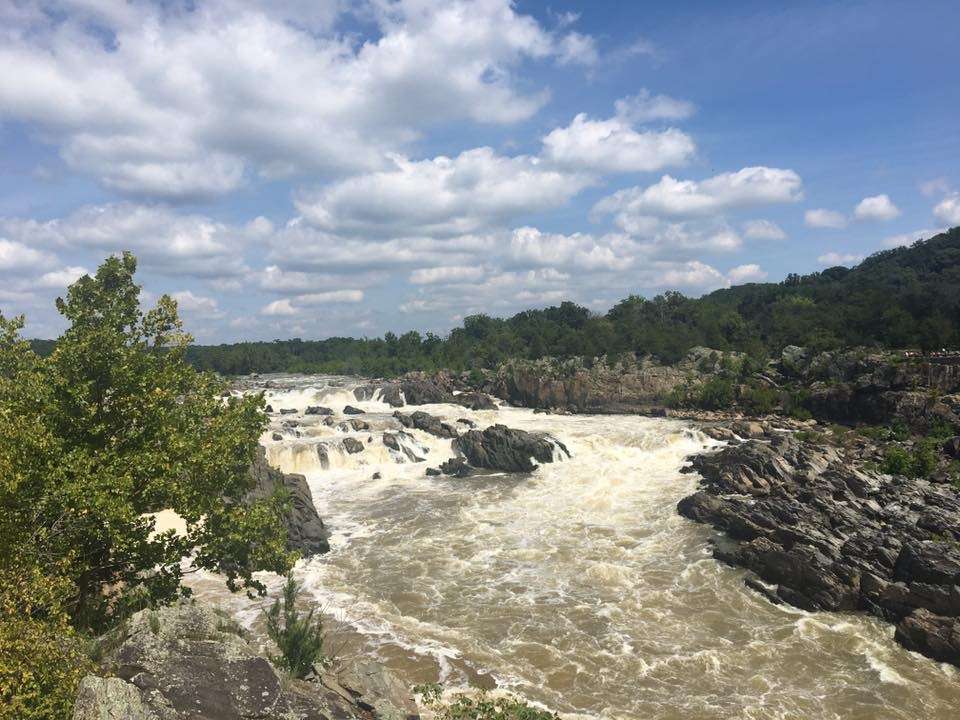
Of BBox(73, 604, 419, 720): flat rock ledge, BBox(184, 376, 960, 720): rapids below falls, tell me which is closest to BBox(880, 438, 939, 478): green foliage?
BBox(184, 376, 960, 720): rapids below falls

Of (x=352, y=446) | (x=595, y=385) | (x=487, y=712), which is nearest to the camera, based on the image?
(x=487, y=712)

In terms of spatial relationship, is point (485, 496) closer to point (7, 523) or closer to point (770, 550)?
point (770, 550)

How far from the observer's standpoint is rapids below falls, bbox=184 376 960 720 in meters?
17.8

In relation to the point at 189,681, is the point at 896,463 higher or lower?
lower

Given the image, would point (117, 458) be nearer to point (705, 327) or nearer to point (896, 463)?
point (896, 463)

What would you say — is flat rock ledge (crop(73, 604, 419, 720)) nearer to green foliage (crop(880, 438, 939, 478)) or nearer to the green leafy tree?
the green leafy tree

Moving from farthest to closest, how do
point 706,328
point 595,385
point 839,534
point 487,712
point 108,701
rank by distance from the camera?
1. point 706,328
2. point 595,385
3. point 839,534
4. point 487,712
5. point 108,701

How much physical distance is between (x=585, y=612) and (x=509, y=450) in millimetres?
22564

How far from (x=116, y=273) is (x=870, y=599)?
28390mm

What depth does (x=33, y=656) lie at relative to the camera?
901cm

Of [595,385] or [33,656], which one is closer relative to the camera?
[33,656]

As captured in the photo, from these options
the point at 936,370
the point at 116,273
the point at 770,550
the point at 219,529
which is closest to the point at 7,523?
the point at 219,529

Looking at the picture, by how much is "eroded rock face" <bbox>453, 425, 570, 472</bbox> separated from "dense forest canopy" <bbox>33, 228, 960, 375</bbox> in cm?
3947

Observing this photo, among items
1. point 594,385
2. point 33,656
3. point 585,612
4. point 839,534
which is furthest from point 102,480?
point 594,385
